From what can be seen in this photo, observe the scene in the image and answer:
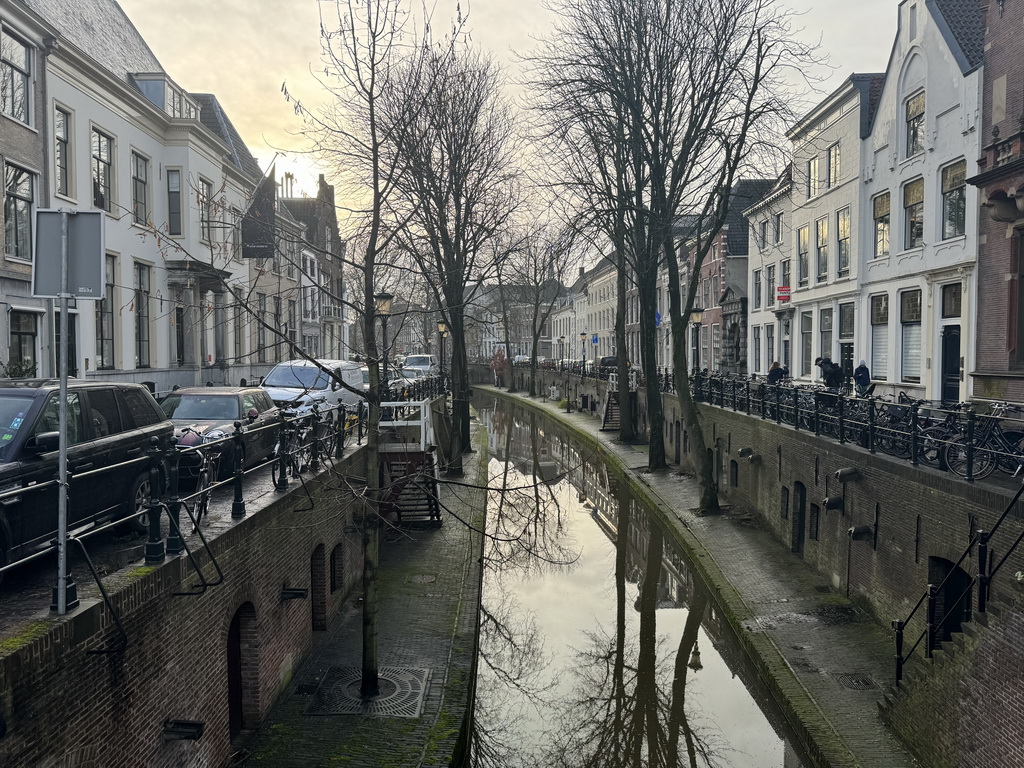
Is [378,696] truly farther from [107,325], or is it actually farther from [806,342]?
[806,342]

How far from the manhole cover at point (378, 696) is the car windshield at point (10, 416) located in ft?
15.0

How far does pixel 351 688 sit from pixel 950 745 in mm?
6638

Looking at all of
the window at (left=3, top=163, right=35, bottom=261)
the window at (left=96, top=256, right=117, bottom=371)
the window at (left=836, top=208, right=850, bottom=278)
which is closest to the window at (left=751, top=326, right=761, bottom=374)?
the window at (left=836, top=208, right=850, bottom=278)

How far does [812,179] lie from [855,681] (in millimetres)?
23720

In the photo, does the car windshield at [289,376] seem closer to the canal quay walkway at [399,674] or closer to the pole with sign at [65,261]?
the canal quay walkway at [399,674]

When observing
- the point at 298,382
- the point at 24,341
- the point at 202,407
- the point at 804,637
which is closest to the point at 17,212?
the point at 24,341

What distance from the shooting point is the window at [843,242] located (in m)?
27.2

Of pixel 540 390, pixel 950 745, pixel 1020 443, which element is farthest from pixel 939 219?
pixel 540 390

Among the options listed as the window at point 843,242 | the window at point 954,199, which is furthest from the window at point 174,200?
the window at point 954,199

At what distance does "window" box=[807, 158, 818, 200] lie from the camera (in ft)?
98.4

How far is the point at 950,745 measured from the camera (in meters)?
8.17

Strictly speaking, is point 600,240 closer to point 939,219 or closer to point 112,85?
point 939,219

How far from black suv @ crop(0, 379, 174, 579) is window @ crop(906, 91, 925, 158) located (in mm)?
20948

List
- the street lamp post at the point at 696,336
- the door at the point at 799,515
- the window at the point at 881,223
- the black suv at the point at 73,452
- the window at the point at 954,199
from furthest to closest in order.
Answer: the street lamp post at the point at 696,336 < the window at the point at 881,223 < the window at the point at 954,199 < the door at the point at 799,515 < the black suv at the point at 73,452
